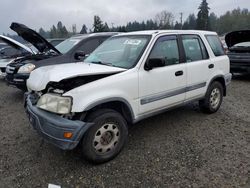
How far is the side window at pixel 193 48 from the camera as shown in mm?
4108

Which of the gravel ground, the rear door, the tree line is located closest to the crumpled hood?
the gravel ground

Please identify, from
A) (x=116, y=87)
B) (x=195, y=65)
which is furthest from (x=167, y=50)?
(x=116, y=87)

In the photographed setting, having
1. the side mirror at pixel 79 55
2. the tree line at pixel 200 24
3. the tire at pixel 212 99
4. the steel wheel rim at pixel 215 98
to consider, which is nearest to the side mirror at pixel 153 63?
the tire at pixel 212 99

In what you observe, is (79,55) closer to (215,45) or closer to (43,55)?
(43,55)

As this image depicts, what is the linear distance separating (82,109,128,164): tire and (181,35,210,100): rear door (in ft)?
5.50

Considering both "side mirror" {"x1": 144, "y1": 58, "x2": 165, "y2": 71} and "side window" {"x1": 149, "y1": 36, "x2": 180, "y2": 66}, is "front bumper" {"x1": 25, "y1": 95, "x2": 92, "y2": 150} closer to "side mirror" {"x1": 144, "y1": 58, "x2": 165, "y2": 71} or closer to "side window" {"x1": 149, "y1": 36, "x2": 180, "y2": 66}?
"side mirror" {"x1": 144, "y1": 58, "x2": 165, "y2": 71}

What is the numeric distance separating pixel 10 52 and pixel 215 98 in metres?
8.97

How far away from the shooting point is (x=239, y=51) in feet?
27.7

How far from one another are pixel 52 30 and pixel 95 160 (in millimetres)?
62626

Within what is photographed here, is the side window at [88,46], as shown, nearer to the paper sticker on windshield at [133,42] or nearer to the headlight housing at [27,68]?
the headlight housing at [27,68]

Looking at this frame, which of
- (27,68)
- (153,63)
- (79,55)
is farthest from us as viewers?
(27,68)

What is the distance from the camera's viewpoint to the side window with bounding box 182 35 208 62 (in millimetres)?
4108

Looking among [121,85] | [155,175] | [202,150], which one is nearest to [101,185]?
[155,175]

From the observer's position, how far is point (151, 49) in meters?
3.48
